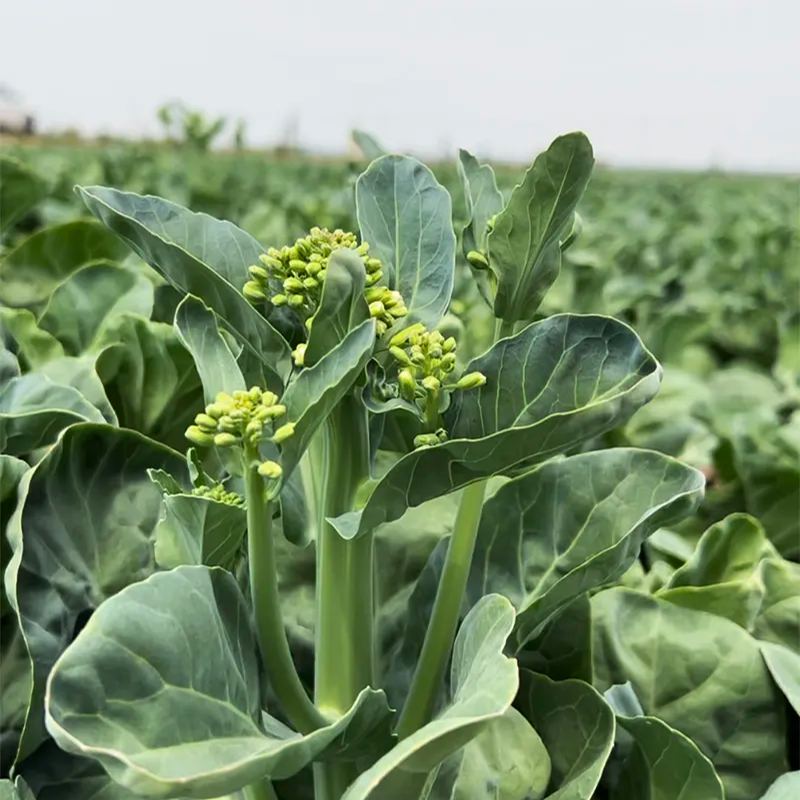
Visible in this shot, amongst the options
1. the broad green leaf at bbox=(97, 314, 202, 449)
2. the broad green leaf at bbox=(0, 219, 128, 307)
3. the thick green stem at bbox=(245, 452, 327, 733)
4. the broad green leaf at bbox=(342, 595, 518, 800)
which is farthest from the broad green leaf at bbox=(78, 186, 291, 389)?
the broad green leaf at bbox=(0, 219, 128, 307)

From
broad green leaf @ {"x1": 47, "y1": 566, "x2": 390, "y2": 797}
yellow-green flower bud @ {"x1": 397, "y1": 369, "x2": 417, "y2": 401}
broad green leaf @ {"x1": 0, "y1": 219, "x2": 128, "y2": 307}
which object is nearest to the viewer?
broad green leaf @ {"x1": 47, "y1": 566, "x2": 390, "y2": 797}

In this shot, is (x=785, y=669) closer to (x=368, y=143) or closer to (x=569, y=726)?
(x=569, y=726)

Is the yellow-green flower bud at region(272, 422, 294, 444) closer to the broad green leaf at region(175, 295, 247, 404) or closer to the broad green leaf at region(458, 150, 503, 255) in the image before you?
the broad green leaf at region(175, 295, 247, 404)

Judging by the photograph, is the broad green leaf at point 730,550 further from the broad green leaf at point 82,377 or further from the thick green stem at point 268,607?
the broad green leaf at point 82,377

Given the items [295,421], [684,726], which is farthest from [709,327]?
[295,421]

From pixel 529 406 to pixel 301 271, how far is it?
0.51ft

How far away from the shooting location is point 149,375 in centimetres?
104

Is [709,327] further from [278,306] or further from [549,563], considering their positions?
[278,306]

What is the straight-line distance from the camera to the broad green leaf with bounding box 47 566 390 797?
17.4 inches

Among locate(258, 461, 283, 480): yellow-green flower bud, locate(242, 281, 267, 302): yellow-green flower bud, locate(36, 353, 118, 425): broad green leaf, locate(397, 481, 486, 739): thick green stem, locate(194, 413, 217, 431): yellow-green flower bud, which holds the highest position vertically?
locate(242, 281, 267, 302): yellow-green flower bud

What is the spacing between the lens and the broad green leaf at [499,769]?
669 millimetres

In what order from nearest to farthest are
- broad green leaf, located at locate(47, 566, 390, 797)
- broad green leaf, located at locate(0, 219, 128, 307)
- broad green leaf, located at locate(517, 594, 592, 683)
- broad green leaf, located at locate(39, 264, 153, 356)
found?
broad green leaf, located at locate(47, 566, 390, 797) → broad green leaf, located at locate(517, 594, 592, 683) → broad green leaf, located at locate(39, 264, 153, 356) → broad green leaf, located at locate(0, 219, 128, 307)

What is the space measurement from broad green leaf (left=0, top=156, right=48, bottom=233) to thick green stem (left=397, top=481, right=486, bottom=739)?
1.28m

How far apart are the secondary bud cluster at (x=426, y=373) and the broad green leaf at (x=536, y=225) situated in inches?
3.0
